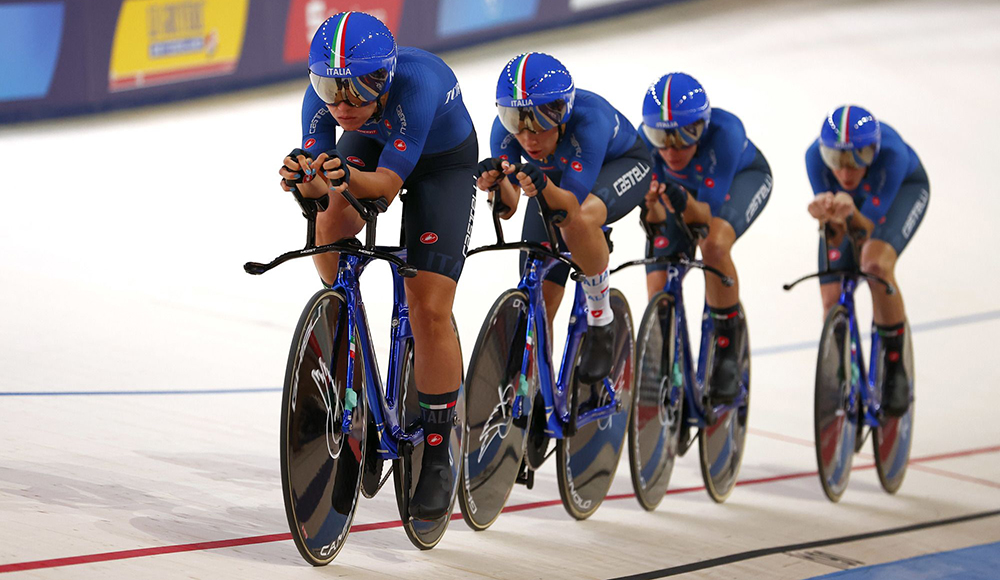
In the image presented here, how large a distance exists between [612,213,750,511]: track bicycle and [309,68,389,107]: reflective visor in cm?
154

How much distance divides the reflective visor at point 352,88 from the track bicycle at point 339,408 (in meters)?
0.28

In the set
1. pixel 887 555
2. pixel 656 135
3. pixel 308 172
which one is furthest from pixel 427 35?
pixel 308 172

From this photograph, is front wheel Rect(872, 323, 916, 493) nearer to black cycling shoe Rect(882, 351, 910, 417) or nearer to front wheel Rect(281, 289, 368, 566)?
black cycling shoe Rect(882, 351, 910, 417)

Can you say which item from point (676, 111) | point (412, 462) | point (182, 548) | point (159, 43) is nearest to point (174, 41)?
point (159, 43)

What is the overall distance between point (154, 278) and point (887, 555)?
4.47 meters

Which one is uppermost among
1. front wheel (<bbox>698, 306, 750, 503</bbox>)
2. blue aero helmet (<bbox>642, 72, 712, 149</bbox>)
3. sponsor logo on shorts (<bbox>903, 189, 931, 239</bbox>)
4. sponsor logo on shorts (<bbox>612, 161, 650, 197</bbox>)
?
blue aero helmet (<bbox>642, 72, 712, 149</bbox>)

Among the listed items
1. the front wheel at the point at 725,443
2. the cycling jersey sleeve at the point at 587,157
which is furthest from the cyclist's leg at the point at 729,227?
the cycling jersey sleeve at the point at 587,157

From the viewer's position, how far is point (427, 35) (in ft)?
42.7

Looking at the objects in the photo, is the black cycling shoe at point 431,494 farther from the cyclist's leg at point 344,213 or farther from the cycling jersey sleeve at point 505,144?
the cycling jersey sleeve at point 505,144

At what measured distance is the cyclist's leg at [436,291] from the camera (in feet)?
10.4

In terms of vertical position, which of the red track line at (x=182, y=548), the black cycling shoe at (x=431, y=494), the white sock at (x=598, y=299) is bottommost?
the red track line at (x=182, y=548)

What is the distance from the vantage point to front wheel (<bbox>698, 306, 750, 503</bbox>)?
453 centimetres

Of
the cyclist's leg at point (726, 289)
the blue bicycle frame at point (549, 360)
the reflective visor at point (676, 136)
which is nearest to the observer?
the blue bicycle frame at point (549, 360)

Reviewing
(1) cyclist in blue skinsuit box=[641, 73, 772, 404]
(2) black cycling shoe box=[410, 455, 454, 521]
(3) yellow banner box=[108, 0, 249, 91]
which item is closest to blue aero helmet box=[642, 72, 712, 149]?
(1) cyclist in blue skinsuit box=[641, 73, 772, 404]
